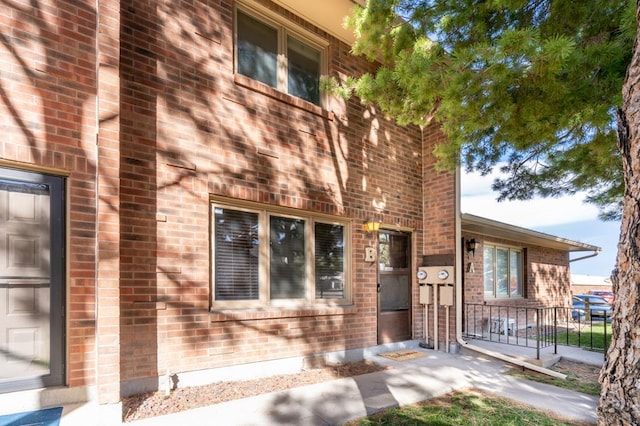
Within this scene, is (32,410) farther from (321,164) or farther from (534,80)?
(534,80)

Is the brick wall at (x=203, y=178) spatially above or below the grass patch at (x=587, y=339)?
above

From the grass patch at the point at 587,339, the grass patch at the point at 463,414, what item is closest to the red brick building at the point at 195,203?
the grass patch at the point at 463,414

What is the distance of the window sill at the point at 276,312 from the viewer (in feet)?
15.1

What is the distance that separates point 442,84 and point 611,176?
169 inches

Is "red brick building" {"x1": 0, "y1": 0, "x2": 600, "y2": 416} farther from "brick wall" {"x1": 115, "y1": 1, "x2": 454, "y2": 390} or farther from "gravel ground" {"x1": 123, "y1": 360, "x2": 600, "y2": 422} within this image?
"gravel ground" {"x1": 123, "y1": 360, "x2": 600, "y2": 422}

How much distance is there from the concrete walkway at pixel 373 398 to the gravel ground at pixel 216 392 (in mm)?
177

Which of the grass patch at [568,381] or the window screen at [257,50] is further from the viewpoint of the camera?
the window screen at [257,50]

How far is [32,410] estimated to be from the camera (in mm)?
3225

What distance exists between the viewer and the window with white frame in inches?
191

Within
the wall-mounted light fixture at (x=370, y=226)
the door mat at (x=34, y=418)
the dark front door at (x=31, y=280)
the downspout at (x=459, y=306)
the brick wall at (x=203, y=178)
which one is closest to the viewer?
the door mat at (x=34, y=418)

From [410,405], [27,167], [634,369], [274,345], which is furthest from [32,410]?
[634,369]

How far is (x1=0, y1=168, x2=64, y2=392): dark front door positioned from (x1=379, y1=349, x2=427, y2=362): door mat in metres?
4.67

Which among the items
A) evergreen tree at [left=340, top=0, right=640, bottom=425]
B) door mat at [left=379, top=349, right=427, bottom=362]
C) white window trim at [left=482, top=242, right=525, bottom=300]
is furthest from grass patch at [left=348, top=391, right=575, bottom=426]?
white window trim at [left=482, top=242, right=525, bottom=300]

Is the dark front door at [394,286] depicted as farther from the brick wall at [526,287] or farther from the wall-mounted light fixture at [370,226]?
the brick wall at [526,287]
